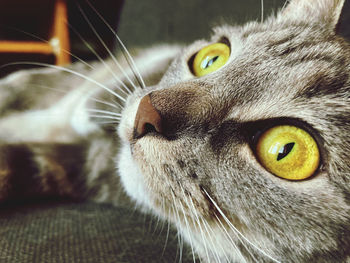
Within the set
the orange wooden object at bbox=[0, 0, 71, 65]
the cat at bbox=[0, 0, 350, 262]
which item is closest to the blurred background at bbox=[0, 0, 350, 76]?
the orange wooden object at bbox=[0, 0, 71, 65]

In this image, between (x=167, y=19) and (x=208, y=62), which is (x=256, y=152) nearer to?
(x=208, y=62)

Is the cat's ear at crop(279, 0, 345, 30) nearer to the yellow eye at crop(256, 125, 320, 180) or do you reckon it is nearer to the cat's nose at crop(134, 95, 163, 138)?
the yellow eye at crop(256, 125, 320, 180)

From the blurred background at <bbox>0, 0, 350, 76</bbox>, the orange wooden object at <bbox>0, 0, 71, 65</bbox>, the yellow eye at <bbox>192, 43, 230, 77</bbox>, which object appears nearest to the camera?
the yellow eye at <bbox>192, 43, 230, 77</bbox>

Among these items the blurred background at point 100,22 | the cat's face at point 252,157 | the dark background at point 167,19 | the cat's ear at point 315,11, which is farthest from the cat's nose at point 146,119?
the dark background at point 167,19

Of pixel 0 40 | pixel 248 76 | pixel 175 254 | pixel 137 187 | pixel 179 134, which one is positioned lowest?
pixel 175 254

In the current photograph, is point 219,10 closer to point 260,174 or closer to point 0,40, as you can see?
point 260,174

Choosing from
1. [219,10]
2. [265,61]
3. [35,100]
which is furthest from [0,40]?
[265,61]
